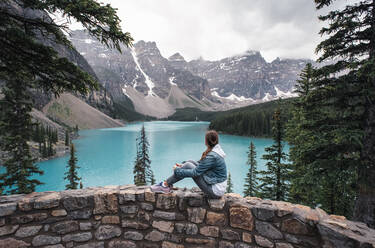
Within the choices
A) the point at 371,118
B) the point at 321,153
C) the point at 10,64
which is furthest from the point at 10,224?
the point at 371,118

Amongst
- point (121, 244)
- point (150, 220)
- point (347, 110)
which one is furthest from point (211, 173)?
point (347, 110)

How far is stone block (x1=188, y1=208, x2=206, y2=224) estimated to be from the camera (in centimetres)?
373

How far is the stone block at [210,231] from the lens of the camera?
370 cm

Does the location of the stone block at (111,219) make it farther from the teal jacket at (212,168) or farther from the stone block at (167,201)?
the teal jacket at (212,168)

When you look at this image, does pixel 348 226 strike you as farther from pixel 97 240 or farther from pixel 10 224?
pixel 10 224

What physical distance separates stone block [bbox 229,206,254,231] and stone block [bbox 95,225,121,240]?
95.9 inches

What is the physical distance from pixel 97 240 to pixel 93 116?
156m

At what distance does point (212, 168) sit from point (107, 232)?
264 cm

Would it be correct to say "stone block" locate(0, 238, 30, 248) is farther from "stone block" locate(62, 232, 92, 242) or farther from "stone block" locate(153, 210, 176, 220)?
"stone block" locate(153, 210, 176, 220)

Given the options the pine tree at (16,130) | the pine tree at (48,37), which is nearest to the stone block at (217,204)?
the pine tree at (48,37)

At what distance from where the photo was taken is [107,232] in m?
3.90

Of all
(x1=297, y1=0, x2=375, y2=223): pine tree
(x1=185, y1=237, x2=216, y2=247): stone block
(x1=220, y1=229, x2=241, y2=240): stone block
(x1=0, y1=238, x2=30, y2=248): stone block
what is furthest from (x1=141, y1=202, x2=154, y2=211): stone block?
(x1=297, y1=0, x2=375, y2=223): pine tree

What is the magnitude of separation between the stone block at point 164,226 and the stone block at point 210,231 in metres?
0.65

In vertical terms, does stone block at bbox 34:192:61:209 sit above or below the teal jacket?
below
